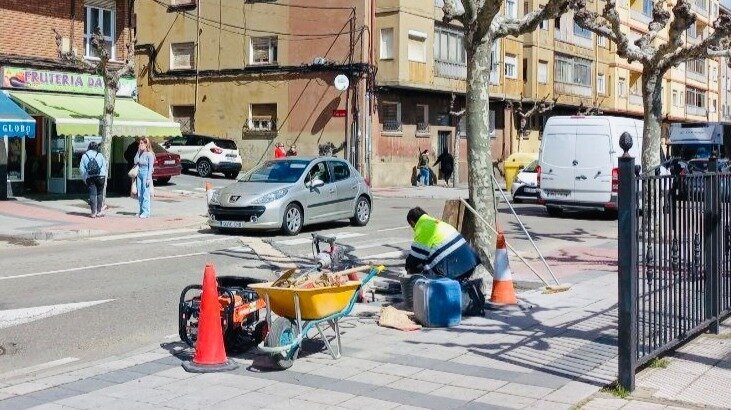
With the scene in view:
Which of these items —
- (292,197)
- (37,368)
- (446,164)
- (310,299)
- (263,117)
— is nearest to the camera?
(310,299)

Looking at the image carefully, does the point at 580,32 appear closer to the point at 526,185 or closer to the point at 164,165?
the point at 526,185

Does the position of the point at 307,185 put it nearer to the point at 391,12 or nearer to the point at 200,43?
the point at 391,12

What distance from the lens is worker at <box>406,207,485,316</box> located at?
9273mm

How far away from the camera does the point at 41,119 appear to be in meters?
26.5

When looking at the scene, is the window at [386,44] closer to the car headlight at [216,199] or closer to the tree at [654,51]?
the tree at [654,51]

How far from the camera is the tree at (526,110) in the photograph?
1816 inches

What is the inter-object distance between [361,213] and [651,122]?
6.38 meters

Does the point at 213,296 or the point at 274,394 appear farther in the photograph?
the point at 213,296

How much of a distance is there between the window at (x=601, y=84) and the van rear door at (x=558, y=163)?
3374 centimetres

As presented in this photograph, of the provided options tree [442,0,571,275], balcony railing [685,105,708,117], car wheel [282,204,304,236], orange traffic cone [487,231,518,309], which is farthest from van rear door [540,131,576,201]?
balcony railing [685,105,708,117]

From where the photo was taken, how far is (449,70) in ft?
129

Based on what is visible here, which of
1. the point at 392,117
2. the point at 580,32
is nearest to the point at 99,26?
the point at 392,117

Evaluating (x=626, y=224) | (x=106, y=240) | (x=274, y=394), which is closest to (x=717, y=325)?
(x=626, y=224)

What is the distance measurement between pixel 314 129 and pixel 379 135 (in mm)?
2649
